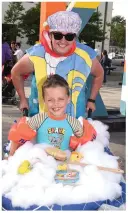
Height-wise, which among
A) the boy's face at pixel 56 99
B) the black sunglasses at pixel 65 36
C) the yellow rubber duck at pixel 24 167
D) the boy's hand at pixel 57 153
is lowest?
the yellow rubber duck at pixel 24 167

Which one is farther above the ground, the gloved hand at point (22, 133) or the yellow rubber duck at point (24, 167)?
the gloved hand at point (22, 133)

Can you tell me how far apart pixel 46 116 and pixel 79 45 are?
83 centimetres

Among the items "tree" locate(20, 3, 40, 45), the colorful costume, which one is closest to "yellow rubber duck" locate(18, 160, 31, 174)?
the colorful costume

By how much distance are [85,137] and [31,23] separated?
95.5ft

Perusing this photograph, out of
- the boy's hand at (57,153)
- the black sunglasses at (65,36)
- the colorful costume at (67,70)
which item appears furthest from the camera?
the colorful costume at (67,70)

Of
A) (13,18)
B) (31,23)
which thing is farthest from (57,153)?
(13,18)

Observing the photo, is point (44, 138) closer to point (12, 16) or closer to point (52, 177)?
point (52, 177)

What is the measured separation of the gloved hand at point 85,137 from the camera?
9.80 feet

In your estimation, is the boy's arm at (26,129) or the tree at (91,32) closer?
the boy's arm at (26,129)

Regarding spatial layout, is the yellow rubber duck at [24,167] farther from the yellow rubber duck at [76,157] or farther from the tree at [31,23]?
the tree at [31,23]

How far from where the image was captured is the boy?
2893 mm

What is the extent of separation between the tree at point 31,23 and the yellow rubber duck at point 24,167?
92.4 feet

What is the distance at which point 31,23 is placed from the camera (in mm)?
31234

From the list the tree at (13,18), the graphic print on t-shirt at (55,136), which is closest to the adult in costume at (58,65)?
the graphic print on t-shirt at (55,136)
